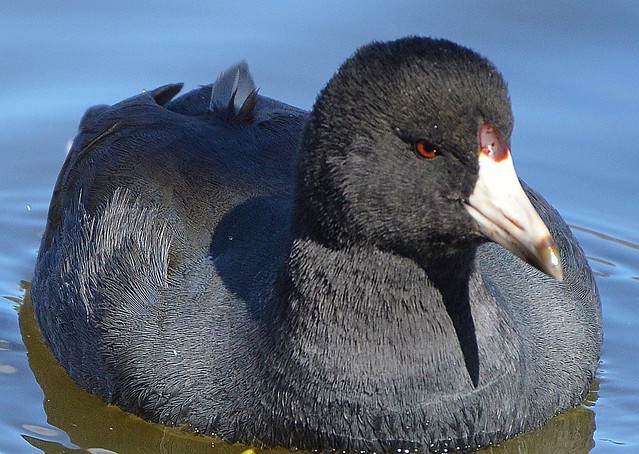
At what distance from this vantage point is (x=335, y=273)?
612cm

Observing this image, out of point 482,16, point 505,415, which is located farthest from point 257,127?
point 482,16

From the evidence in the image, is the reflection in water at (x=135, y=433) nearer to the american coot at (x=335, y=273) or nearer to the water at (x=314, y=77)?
the american coot at (x=335, y=273)

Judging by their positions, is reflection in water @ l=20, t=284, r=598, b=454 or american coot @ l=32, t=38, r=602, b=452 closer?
american coot @ l=32, t=38, r=602, b=452

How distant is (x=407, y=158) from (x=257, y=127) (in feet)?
5.42

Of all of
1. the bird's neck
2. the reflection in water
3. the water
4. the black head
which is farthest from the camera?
the water

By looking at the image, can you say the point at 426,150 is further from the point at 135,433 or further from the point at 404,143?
the point at 135,433

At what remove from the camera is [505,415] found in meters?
6.35

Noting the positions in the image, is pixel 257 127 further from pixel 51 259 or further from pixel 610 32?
pixel 610 32

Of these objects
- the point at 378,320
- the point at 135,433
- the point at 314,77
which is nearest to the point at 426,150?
the point at 378,320

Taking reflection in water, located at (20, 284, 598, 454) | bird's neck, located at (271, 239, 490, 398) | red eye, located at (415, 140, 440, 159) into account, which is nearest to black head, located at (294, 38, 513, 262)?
red eye, located at (415, 140, 440, 159)

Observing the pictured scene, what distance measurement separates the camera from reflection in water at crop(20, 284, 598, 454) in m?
6.66

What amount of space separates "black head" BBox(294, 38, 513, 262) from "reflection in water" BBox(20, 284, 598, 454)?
112 centimetres

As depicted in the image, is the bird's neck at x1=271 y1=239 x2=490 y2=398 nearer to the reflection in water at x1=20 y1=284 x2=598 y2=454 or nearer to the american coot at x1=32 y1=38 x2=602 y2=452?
the american coot at x1=32 y1=38 x2=602 y2=452

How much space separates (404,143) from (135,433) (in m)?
1.94
